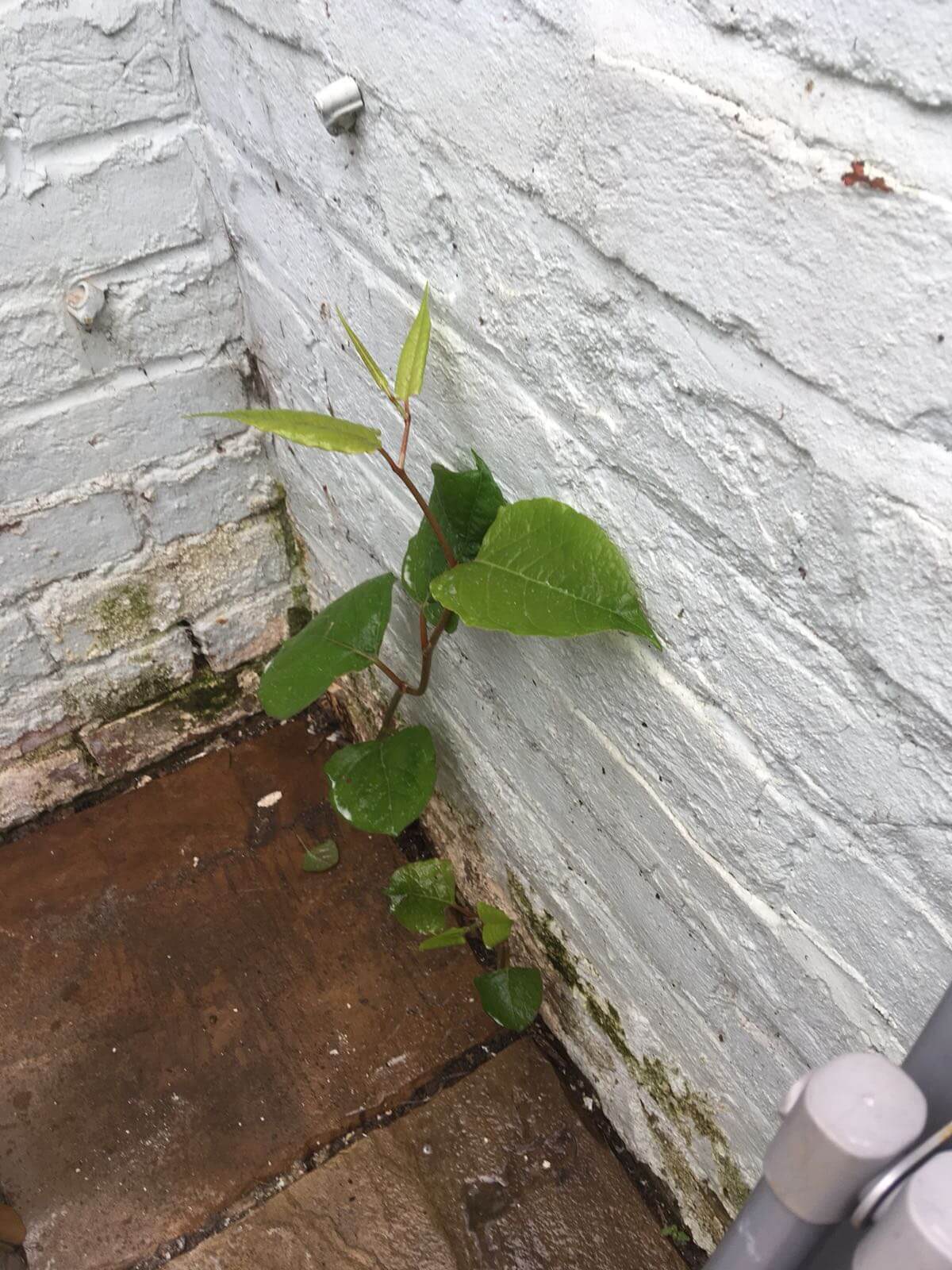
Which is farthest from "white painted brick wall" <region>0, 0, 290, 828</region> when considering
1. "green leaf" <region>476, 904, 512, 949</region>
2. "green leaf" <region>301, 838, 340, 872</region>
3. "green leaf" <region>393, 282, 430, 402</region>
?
"green leaf" <region>476, 904, 512, 949</region>

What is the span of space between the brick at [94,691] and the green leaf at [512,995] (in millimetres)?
781

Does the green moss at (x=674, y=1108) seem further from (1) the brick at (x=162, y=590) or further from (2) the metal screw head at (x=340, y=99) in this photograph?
(2) the metal screw head at (x=340, y=99)

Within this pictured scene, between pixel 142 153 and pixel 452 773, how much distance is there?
940mm

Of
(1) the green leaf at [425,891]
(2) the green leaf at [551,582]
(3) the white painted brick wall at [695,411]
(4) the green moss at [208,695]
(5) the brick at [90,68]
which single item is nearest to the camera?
(3) the white painted brick wall at [695,411]

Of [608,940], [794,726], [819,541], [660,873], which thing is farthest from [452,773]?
[819,541]

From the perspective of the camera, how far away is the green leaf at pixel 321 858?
1.59 metres

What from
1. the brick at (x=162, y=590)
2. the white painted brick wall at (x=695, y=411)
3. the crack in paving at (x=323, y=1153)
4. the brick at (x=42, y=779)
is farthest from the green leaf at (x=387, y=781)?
the brick at (x=42, y=779)

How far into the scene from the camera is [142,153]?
1.21m

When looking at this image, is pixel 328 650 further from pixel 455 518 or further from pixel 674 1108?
pixel 674 1108

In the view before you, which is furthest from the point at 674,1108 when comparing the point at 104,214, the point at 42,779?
the point at 104,214

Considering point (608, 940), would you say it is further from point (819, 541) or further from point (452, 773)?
point (819, 541)

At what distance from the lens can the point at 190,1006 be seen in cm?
145

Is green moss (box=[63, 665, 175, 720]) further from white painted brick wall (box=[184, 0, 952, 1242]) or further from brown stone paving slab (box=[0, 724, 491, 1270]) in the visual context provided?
white painted brick wall (box=[184, 0, 952, 1242])

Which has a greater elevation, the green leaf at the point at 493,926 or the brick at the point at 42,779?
the green leaf at the point at 493,926
